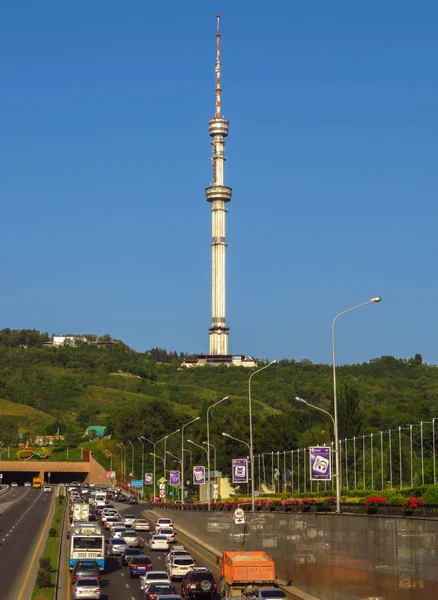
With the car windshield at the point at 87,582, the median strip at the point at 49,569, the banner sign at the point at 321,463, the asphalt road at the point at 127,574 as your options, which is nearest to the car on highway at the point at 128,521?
the median strip at the point at 49,569

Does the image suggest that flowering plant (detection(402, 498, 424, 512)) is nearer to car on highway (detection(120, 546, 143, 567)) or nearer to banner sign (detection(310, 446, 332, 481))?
banner sign (detection(310, 446, 332, 481))

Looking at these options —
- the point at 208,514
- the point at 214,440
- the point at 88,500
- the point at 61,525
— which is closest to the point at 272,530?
the point at 208,514

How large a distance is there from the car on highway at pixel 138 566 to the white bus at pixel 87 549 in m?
1.80

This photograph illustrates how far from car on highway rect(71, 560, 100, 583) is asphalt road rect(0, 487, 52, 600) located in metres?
2.90

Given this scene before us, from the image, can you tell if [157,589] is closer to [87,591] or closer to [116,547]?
[87,591]

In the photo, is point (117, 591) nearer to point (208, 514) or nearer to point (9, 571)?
point (9, 571)

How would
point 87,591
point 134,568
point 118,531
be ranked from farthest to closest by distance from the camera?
point 118,531, point 134,568, point 87,591

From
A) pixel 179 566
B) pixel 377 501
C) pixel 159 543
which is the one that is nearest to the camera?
pixel 377 501

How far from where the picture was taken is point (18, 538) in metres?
80.5

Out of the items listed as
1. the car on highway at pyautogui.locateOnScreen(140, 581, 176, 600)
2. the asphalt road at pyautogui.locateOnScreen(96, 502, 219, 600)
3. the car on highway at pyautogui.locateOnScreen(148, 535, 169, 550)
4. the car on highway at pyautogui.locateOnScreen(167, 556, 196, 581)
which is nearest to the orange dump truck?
the car on highway at pyautogui.locateOnScreen(140, 581, 176, 600)

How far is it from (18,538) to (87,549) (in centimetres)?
2492

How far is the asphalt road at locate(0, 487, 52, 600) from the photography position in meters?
53.4

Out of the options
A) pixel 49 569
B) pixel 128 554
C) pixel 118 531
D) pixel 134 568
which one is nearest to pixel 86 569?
pixel 49 569

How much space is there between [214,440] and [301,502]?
331 ft
